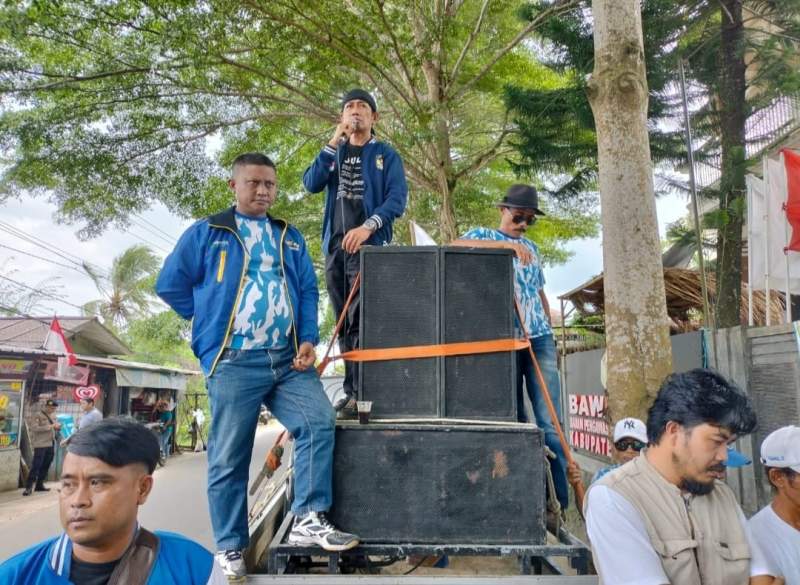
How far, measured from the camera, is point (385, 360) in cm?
323

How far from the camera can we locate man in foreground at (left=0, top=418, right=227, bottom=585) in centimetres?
180

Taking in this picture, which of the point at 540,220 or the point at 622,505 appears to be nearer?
the point at 622,505

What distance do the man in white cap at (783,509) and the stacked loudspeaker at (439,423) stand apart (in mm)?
1055

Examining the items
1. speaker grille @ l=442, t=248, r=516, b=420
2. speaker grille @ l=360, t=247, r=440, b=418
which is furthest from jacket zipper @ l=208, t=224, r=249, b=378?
speaker grille @ l=442, t=248, r=516, b=420

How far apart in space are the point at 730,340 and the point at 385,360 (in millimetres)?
4333

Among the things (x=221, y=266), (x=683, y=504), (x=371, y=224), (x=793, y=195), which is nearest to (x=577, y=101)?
(x=793, y=195)

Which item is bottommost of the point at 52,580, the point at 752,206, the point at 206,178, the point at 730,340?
the point at 52,580

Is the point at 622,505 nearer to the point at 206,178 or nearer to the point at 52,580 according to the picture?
the point at 52,580

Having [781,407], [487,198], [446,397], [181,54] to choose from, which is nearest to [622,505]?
[446,397]

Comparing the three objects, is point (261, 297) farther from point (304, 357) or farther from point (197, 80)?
point (197, 80)

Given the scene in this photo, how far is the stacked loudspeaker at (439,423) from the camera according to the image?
8.95 feet

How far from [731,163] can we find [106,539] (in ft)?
31.7

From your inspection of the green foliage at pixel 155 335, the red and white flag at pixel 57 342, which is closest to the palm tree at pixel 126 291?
the green foliage at pixel 155 335

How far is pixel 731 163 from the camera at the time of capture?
916cm
